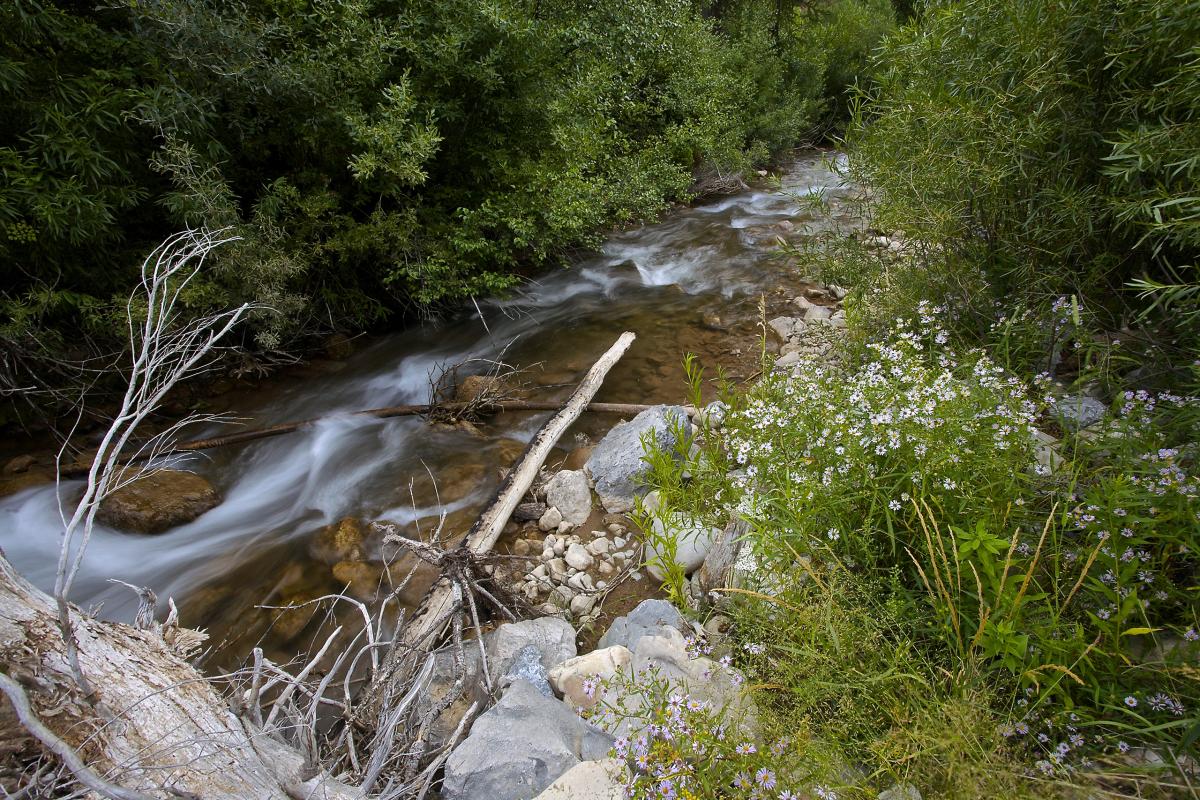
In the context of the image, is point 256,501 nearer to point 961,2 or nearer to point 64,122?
point 64,122

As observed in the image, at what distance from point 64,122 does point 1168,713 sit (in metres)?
6.94

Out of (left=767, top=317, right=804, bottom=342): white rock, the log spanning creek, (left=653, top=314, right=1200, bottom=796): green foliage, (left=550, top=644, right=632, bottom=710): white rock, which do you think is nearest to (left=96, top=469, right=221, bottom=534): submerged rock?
the log spanning creek

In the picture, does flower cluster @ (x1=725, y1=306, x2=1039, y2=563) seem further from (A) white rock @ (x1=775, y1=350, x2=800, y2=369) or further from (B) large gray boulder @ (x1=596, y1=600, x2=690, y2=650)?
(A) white rock @ (x1=775, y1=350, x2=800, y2=369)

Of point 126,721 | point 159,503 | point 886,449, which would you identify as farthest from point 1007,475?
point 159,503

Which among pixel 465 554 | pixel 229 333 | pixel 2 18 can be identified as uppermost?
pixel 2 18

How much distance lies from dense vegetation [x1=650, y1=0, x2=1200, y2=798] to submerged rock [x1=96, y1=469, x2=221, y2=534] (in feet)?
12.5

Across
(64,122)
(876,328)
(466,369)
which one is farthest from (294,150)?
(876,328)

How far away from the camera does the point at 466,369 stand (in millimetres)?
6488

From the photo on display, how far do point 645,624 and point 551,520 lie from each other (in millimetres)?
1472

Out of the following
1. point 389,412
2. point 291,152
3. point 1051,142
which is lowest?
point 389,412

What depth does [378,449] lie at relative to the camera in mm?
5371

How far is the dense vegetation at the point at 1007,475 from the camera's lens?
1768mm

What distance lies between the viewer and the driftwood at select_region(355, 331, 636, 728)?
2.66 meters

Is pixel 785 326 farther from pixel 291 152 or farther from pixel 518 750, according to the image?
pixel 291 152
